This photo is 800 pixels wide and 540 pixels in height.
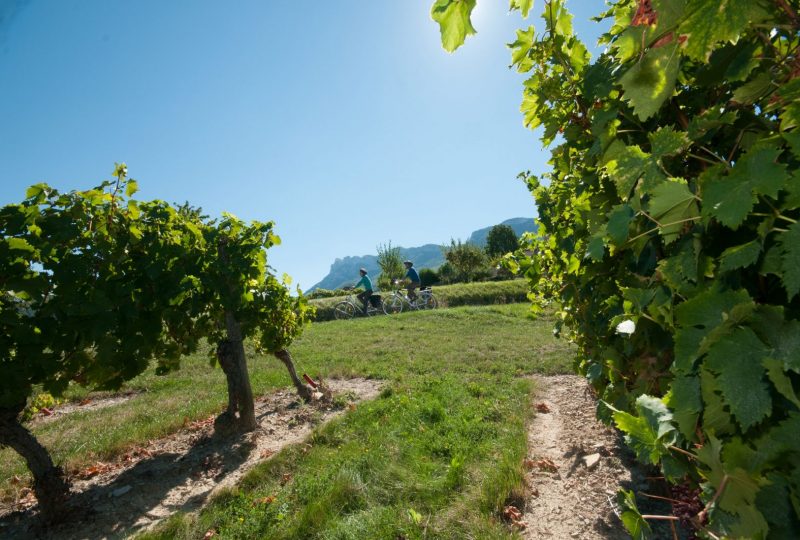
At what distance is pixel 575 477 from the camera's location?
3.37 m

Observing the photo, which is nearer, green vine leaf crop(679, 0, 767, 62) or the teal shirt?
green vine leaf crop(679, 0, 767, 62)

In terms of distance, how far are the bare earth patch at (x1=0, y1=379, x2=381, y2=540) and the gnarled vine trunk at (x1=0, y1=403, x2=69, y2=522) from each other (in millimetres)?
138

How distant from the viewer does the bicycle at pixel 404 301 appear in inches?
719

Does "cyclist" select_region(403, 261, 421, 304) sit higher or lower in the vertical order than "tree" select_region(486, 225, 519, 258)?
lower

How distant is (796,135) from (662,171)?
0.33 meters

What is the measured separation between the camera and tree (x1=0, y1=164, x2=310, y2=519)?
9.84ft

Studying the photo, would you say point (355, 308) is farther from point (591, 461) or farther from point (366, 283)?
point (591, 461)

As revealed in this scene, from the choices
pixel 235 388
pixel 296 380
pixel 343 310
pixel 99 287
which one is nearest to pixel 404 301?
pixel 343 310

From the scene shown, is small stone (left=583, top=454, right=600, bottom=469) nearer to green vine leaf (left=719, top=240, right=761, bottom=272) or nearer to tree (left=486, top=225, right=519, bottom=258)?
green vine leaf (left=719, top=240, right=761, bottom=272)

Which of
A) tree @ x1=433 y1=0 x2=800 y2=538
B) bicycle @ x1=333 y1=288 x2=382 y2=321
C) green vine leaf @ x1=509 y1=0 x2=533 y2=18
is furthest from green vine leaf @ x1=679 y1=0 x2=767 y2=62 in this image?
bicycle @ x1=333 y1=288 x2=382 y2=321

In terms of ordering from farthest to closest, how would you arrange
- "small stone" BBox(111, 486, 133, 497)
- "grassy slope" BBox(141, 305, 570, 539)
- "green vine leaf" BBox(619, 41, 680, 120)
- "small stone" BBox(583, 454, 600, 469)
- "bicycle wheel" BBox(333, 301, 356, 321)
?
"bicycle wheel" BBox(333, 301, 356, 321)
"small stone" BBox(111, 486, 133, 497)
"small stone" BBox(583, 454, 600, 469)
"grassy slope" BBox(141, 305, 570, 539)
"green vine leaf" BBox(619, 41, 680, 120)

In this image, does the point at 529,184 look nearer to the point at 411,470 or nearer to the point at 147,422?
the point at 411,470

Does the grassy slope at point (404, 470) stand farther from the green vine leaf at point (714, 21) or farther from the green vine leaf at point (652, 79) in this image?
the green vine leaf at point (714, 21)

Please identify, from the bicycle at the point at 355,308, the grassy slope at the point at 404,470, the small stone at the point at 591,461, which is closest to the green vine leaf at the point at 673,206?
the grassy slope at the point at 404,470
